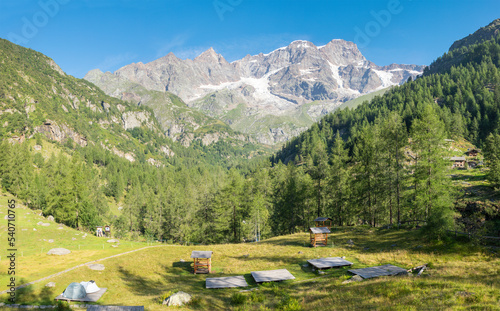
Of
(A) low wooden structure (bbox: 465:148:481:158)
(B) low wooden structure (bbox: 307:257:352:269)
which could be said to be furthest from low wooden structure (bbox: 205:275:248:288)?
(A) low wooden structure (bbox: 465:148:481:158)

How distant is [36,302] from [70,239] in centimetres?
3235

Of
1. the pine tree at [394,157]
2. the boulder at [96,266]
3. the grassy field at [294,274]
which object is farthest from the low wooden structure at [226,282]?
the pine tree at [394,157]

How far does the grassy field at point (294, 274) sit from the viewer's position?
15426 millimetres

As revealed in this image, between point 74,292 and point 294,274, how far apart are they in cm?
2148

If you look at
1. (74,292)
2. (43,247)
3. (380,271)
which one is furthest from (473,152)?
(43,247)

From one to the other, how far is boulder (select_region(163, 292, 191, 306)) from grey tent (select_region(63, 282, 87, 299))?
24.3ft

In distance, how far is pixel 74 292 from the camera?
20234mm

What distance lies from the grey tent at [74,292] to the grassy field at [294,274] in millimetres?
1615

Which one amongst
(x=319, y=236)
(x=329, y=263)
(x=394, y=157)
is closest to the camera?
(x=329, y=263)

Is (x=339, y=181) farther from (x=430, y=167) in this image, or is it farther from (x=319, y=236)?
(x=430, y=167)

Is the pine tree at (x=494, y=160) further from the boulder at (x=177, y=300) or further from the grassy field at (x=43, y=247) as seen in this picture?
the grassy field at (x=43, y=247)

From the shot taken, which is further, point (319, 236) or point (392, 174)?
point (392, 174)

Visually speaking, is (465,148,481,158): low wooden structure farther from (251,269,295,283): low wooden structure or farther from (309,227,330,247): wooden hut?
(251,269,295,283): low wooden structure

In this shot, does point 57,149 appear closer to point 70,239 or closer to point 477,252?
point 70,239
